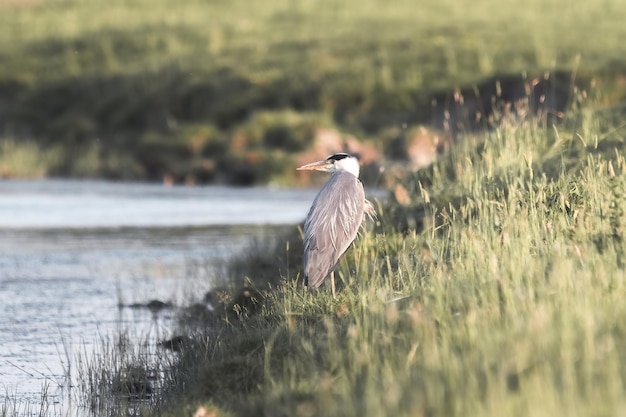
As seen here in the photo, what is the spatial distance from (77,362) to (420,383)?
13.7 feet

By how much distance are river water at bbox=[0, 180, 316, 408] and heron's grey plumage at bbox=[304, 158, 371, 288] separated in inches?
62.3

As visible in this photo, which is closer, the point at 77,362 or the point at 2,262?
the point at 77,362

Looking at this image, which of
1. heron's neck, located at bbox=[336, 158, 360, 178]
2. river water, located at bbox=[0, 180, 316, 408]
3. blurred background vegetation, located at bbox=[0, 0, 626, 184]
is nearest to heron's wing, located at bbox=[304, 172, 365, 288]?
heron's neck, located at bbox=[336, 158, 360, 178]

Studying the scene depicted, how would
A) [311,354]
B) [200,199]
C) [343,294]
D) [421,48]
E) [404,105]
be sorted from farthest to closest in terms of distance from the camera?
[421,48], [404,105], [200,199], [343,294], [311,354]

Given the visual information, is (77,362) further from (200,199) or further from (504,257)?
(200,199)

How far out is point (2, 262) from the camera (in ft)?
51.6

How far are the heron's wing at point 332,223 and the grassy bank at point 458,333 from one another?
249 mm

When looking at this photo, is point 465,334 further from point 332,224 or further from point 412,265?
point 332,224

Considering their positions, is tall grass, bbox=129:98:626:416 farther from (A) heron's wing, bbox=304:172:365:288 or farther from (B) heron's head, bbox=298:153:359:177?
(B) heron's head, bbox=298:153:359:177

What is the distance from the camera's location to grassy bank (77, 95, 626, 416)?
5.45m

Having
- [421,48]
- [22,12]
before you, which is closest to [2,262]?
[421,48]

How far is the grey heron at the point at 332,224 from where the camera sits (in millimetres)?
9180

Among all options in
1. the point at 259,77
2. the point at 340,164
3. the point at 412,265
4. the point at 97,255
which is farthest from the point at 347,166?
the point at 259,77

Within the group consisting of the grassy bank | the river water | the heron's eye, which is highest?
the heron's eye
